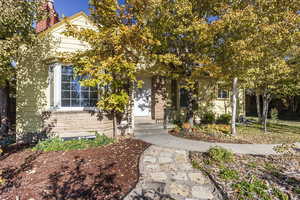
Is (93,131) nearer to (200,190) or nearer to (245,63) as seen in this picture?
(200,190)

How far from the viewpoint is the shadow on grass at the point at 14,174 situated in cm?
365

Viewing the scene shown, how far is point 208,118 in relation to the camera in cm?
1091

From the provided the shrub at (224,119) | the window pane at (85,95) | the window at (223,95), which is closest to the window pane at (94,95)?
the window pane at (85,95)

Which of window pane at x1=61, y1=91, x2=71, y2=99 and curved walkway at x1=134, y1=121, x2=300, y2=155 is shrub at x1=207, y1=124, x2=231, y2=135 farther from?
window pane at x1=61, y1=91, x2=71, y2=99

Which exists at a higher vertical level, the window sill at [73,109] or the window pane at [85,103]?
the window pane at [85,103]

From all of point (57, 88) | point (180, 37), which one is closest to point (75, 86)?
point (57, 88)

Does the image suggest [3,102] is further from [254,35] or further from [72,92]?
[254,35]

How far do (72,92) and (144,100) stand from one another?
3.84 metres

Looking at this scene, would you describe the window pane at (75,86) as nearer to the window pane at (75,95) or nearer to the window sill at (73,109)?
the window pane at (75,95)

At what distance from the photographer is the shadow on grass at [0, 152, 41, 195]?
3.65 m

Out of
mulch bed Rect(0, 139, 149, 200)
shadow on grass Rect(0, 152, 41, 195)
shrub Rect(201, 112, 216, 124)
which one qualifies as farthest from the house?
shrub Rect(201, 112, 216, 124)

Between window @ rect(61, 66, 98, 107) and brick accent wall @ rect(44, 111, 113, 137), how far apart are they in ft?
1.34

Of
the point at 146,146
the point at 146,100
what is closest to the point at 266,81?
the point at 146,100

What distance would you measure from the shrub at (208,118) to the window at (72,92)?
23.8 ft
